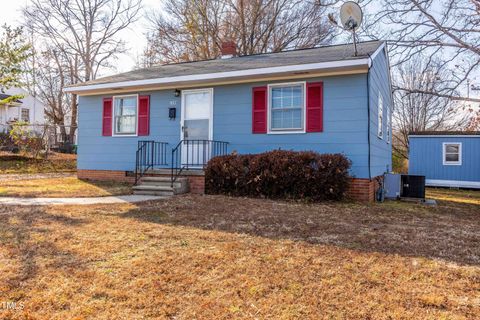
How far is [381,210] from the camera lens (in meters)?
6.68

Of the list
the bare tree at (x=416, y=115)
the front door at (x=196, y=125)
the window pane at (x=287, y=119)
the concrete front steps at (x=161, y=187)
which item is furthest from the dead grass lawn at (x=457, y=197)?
the bare tree at (x=416, y=115)

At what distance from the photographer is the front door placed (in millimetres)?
9461

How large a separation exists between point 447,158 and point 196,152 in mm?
12160

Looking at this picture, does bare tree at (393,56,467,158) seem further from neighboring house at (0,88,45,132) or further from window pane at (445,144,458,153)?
neighboring house at (0,88,45,132)

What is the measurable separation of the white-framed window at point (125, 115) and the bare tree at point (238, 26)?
36.0ft

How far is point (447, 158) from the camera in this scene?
52.0 feet

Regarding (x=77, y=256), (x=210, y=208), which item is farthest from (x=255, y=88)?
(x=77, y=256)

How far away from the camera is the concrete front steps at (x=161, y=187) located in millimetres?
7929

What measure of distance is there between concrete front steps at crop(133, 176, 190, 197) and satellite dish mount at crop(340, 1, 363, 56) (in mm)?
5033

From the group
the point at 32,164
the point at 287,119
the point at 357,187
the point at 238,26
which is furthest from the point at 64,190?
the point at 238,26

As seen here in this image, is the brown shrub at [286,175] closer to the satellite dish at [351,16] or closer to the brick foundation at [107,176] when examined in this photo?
the brick foundation at [107,176]

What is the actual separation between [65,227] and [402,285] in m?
3.92

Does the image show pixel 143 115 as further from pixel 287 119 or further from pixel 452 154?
pixel 452 154

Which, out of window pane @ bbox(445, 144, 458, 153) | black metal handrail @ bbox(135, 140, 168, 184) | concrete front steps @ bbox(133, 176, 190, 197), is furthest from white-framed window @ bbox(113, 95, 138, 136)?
window pane @ bbox(445, 144, 458, 153)
